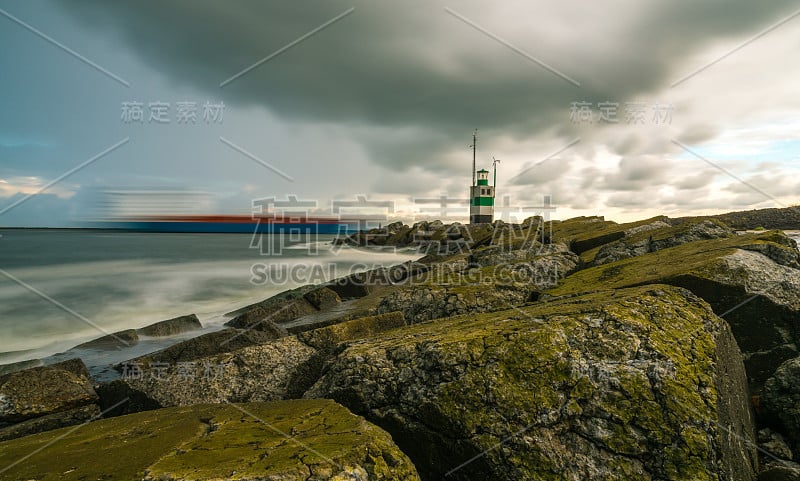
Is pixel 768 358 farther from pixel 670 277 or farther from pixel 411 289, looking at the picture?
pixel 411 289

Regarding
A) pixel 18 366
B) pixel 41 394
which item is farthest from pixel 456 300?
pixel 18 366

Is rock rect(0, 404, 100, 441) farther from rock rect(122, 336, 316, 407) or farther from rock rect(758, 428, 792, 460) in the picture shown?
rock rect(758, 428, 792, 460)

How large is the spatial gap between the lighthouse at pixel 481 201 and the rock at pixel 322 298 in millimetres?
62931

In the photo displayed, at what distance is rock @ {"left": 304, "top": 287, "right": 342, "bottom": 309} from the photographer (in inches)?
647

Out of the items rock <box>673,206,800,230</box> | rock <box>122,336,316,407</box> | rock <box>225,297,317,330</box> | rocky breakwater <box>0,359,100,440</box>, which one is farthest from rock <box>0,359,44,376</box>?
rock <box>673,206,800,230</box>

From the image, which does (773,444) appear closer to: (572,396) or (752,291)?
(752,291)

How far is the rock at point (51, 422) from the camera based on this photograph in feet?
18.0

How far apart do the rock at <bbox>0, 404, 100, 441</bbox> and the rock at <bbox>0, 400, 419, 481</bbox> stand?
5.64ft

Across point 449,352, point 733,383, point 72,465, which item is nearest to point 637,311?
point 733,383

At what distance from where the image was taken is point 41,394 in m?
6.67

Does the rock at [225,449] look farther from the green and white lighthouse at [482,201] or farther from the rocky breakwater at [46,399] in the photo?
the green and white lighthouse at [482,201]

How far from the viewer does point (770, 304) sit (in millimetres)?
5445

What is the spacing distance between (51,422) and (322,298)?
36.3 ft

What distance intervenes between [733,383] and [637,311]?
4.04 feet
